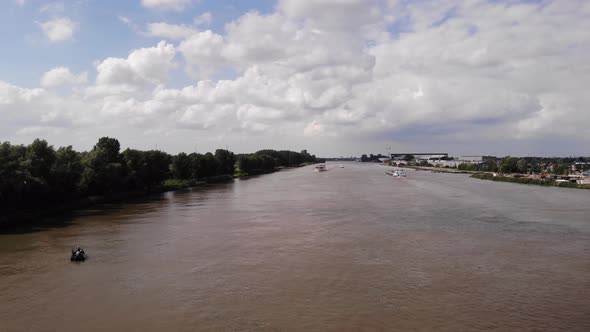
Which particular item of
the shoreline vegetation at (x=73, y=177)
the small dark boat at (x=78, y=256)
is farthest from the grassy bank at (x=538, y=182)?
the small dark boat at (x=78, y=256)

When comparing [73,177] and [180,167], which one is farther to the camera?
[180,167]

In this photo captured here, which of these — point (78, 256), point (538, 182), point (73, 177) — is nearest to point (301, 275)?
point (78, 256)

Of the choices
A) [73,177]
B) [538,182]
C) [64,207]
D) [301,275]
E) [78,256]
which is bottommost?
[301,275]

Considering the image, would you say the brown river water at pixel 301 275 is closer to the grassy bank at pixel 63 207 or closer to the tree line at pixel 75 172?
the grassy bank at pixel 63 207

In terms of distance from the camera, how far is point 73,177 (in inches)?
1190

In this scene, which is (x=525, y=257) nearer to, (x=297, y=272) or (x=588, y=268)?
(x=588, y=268)

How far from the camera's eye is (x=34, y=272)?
14523 millimetres

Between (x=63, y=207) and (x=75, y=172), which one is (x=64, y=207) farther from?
(x=75, y=172)

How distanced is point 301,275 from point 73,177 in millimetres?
22937

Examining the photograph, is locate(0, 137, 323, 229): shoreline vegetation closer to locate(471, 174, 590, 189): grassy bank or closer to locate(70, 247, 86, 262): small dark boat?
locate(70, 247, 86, 262): small dark boat

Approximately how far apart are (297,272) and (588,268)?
10.2 m

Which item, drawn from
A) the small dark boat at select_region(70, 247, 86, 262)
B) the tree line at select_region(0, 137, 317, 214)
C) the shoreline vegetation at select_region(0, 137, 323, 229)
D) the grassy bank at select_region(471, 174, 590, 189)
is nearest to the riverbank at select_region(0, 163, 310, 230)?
the shoreline vegetation at select_region(0, 137, 323, 229)

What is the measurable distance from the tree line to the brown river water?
3282 mm

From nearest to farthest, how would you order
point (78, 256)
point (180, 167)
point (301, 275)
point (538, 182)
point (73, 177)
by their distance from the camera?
1. point (301, 275)
2. point (78, 256)
3. point (73, 177)
4. point (180, 167)
5. point (538, 182)
